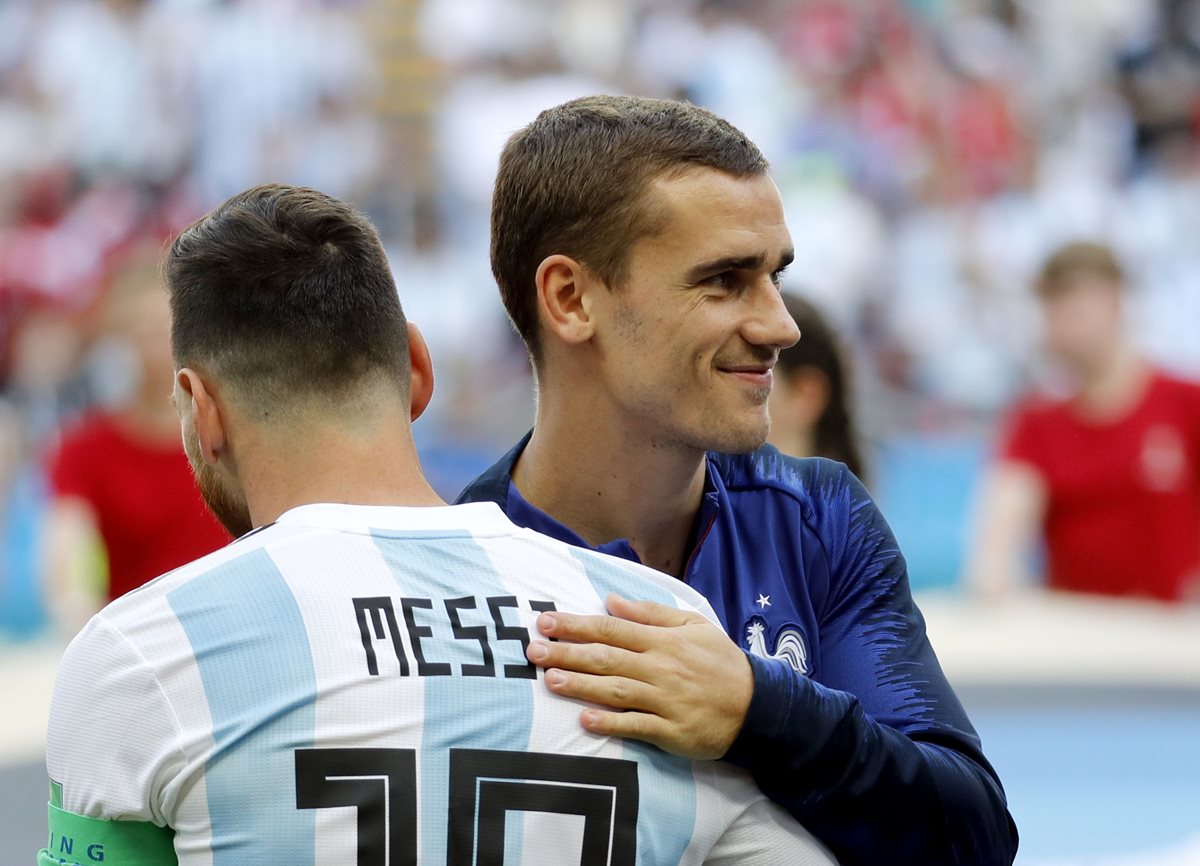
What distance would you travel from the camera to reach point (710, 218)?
194 cm

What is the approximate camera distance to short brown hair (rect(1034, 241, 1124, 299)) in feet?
19.2

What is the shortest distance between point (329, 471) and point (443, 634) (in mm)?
235

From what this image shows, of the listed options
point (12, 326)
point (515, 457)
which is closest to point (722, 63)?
point (12, 326)

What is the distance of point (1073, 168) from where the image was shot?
1334 centimetres

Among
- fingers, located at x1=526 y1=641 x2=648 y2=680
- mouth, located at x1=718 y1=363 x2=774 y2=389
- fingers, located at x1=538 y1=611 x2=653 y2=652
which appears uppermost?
mouth, located at x1=718 y1=363 x2=774 y2=389

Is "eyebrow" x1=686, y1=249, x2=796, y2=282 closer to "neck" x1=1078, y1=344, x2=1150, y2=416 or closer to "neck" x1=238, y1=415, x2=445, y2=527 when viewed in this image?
"neck" x1=238, y1=415, x2=445, y2=527

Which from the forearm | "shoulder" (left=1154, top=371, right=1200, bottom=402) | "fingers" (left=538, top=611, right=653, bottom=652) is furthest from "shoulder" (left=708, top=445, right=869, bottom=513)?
"shoulder" (left=1154, top=371, right=1200, bottom=402)

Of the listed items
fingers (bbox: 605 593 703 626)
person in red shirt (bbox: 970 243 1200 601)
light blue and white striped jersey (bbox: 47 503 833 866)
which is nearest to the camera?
light blue and white striped jersey (bbox: 47 503 833 866)

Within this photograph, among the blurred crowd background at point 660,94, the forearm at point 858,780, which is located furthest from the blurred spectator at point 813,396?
the blurred crowd background at point 660,94

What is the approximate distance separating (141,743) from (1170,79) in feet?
44.1

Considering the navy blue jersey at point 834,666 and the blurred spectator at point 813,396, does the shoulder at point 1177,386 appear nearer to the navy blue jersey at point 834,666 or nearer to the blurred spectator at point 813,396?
the blurred spectator at point 813,396

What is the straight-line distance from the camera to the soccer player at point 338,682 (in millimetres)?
1510

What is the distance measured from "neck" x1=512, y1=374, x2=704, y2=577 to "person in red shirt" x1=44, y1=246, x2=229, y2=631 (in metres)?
2.79

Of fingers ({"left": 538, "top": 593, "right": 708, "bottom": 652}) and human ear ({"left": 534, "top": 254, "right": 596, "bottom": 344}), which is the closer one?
fingers ({"left": 538, "top": 593, "right": 708, "bottom": 652})
